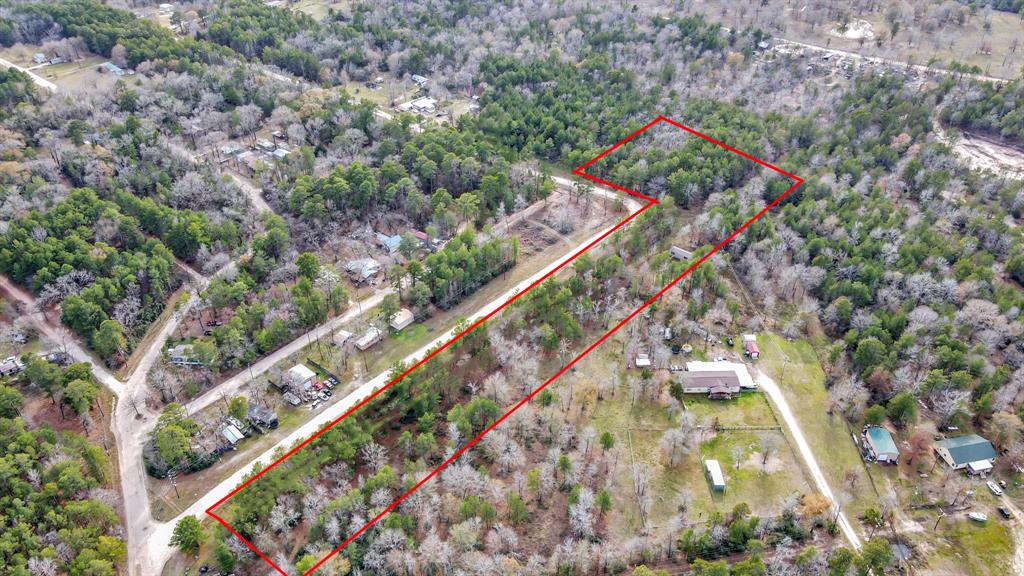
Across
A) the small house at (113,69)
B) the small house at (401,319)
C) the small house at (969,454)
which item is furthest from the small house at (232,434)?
the small house at (113,69)

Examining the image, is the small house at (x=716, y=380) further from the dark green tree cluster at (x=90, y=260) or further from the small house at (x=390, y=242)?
the dark green tree cluster at (x=90, y=260)

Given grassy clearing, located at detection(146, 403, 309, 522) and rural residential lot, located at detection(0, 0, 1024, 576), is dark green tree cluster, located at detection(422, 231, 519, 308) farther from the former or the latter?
grassy clearing, located at detection(146, 403, 309, 522)

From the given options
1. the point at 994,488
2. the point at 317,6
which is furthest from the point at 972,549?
the point at 317,6

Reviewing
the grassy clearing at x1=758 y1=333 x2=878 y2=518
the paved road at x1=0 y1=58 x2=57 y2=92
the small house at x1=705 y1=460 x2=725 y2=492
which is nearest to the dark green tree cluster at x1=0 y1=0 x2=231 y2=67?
the paved road at x1=0 y1=58 x2=57 y2=92

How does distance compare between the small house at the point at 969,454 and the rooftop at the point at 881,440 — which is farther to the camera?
the rooftop at the point at 881,440

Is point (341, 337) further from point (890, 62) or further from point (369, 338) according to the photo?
point (890, 62)
